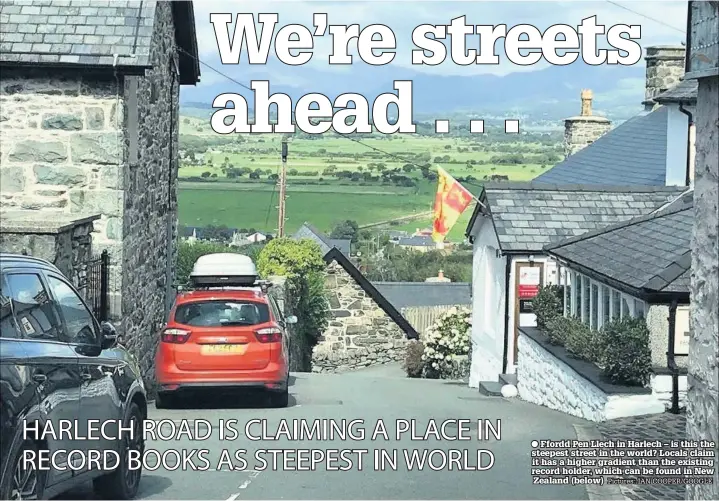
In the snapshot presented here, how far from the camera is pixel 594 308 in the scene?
17.2 meters

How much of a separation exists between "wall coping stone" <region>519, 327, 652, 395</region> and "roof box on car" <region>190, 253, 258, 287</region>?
14.6ft

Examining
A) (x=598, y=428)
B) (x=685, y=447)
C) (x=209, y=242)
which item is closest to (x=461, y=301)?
(x=209, y=242)

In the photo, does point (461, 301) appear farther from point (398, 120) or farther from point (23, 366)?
point (23, 366)

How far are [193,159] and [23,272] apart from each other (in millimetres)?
Answer: 14577

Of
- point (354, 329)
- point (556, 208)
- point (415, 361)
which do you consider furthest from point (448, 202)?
point (354, 329)

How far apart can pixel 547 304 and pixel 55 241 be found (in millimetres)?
9909

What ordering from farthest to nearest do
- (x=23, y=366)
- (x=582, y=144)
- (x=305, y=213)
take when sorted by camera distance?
(x=305, y=213)
(x=582, y=144)
(x=23, y=366)

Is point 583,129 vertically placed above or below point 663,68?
below

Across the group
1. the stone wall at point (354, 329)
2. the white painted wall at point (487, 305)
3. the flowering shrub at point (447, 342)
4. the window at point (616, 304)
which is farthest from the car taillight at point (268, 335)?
the stone wall at point (354, 329)

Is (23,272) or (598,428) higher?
(23,272)

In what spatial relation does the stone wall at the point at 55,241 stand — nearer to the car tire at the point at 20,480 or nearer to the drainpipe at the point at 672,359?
the car tire at the point at 20,480

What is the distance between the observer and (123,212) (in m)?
14.0

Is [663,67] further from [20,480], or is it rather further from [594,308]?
[20,480]

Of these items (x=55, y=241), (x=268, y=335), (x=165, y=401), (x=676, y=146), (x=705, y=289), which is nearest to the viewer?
(x=705, y=289)
